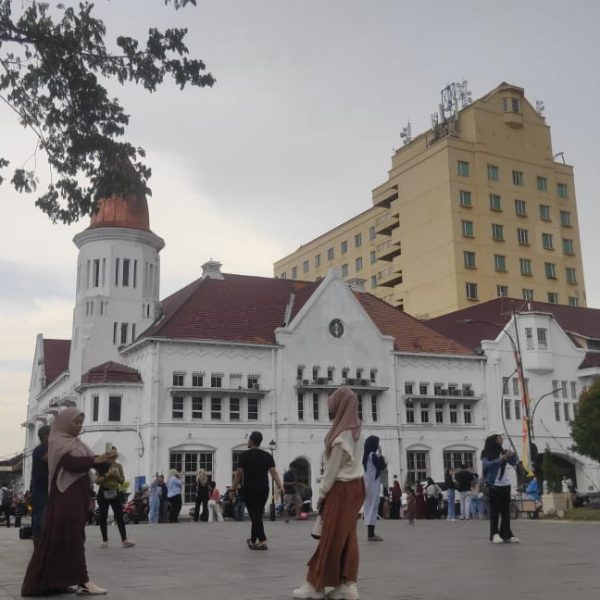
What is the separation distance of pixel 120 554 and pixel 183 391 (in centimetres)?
3174

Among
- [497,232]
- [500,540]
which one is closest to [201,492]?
[500,540]

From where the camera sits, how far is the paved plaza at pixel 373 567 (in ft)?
28.0

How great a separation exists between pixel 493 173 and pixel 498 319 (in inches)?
1004

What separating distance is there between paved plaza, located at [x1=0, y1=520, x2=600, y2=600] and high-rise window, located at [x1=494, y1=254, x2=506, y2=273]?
2446 inches

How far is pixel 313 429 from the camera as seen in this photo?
4797cm

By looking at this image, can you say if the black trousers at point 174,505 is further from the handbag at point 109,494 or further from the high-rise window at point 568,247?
the high-rise window at point 568,247

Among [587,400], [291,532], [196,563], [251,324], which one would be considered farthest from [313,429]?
[196,563]

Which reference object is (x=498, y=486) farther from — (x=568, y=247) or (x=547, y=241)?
(x=568, y=247)

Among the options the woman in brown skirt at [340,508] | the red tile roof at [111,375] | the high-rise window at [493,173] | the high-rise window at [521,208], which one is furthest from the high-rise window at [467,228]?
the woman in brown skirt at [340,508]

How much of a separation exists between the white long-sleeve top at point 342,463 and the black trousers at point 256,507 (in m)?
5.34

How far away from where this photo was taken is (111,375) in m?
46.2

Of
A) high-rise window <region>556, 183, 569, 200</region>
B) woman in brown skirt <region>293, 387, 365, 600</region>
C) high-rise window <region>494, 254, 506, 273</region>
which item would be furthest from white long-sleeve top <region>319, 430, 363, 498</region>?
high-rise window <region>556, 183, 569, 200</region>

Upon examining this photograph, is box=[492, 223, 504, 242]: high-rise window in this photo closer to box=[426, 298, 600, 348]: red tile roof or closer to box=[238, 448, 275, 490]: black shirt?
box=[426, 298, 600, 348]: red tile roof

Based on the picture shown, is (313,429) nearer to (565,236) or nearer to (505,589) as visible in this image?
(505,589)
